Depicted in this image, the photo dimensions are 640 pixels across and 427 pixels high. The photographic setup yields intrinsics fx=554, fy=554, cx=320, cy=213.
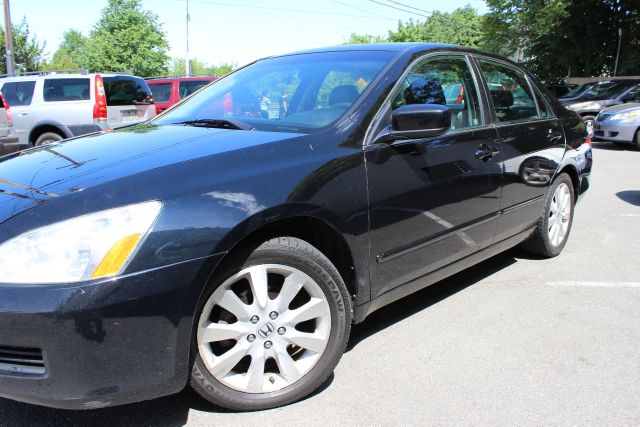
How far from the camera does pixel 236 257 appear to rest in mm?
2229

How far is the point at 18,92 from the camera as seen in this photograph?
1092 cm

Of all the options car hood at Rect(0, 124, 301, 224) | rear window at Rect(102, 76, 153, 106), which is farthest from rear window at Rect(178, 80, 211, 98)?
car hood at Rect(0, 124, 301, 224)

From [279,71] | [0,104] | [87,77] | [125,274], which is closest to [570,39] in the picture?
[87,77]

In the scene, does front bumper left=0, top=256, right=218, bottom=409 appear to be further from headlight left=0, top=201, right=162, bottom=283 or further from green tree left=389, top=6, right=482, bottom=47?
green tree left=389, top=6, right=482, bottom=47

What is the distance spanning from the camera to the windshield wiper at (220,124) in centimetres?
285

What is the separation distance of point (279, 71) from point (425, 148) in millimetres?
1114

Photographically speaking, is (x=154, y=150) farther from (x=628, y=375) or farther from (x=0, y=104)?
(x=0, y=104)

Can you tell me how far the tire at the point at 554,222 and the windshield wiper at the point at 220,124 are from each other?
2534mm

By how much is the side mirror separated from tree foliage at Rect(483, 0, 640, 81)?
25.2 meters

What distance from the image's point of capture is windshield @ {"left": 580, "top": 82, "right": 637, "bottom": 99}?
15.7 m

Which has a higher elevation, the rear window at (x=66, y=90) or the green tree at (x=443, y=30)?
the green tree at (x=443, y=30)

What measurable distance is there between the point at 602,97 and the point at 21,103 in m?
14.7

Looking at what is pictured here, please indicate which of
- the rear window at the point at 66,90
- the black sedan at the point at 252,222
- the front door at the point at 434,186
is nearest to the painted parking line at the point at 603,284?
the black sedan at the point at 252,222

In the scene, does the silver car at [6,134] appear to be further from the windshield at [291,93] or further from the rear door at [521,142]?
the rear door at [521,142]
